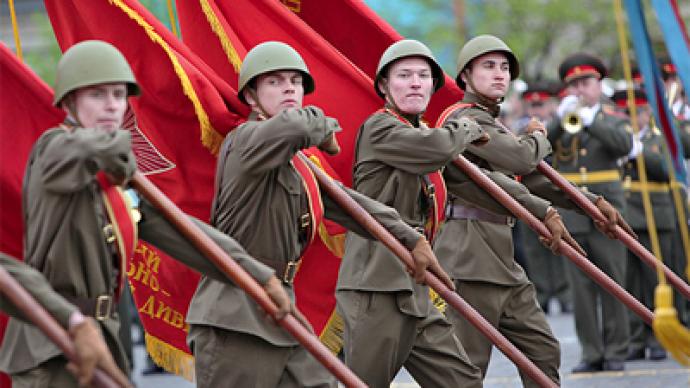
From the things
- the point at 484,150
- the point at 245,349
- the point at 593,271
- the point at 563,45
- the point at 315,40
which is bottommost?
the point at 245,349

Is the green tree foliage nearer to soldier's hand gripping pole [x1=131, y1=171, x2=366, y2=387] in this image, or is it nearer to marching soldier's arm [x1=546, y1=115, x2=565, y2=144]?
marching soldier's arm [x1=546, y1=115, x2=565, y2=144]

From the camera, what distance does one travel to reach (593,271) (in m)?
8.31

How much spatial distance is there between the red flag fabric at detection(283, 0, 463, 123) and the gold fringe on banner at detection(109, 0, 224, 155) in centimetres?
164

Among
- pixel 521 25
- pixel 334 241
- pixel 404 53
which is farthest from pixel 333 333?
pixel 521 25

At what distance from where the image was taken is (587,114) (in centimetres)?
1259

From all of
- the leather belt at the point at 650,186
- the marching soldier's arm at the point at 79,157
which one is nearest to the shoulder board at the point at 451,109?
the marching soldier's arm at the point at 79,157

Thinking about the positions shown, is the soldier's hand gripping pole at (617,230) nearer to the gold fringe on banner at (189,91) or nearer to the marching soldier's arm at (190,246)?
the gold fringe on banner at (189,91)

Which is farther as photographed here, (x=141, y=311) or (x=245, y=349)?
(x=141, y=311)

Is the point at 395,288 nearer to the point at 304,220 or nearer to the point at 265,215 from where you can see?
the point at 304,220

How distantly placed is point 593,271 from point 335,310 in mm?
1450

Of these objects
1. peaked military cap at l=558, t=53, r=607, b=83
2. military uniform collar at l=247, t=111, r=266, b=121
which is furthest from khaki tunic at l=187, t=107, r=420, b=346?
peaked military cap at l=558, t=53, r=607, b=83

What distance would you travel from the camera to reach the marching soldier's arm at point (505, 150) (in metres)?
8.48

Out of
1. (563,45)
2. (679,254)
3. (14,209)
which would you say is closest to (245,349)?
(14,209)

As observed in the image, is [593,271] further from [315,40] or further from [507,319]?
[315,40]
